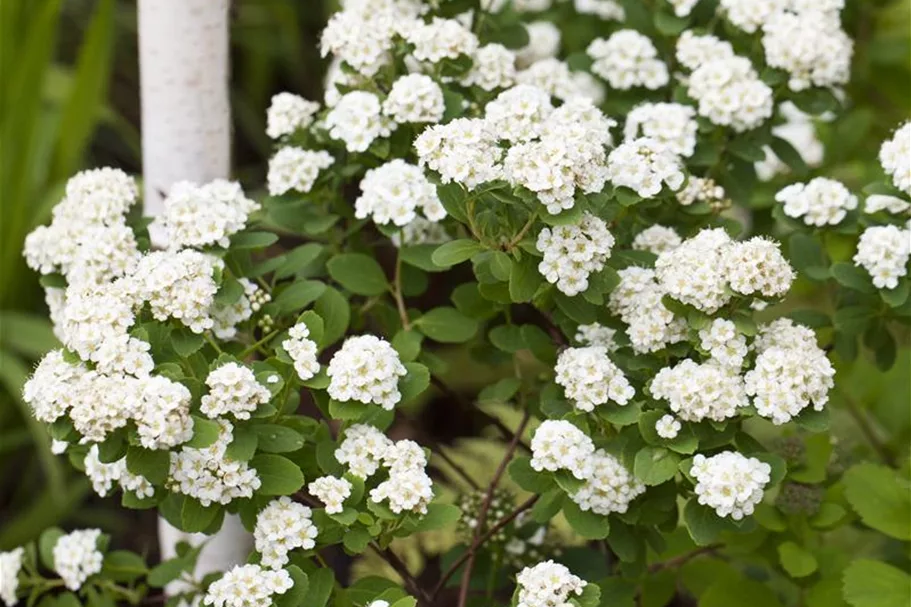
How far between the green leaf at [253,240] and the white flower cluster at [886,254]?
0.81m

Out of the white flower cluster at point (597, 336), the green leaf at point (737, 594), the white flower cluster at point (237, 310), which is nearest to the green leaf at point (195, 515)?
the white flower cluster at point (237, 310)

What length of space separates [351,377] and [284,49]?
114 inches

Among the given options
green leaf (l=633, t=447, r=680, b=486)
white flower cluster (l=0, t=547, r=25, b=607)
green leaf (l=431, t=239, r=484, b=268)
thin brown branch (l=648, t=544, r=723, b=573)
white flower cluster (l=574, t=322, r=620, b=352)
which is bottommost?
thin brown branch (l=648, t=544, r=723, b=573)

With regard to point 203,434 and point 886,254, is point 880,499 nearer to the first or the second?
point 886,254

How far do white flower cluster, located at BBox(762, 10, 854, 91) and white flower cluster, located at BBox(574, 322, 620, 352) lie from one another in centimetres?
55

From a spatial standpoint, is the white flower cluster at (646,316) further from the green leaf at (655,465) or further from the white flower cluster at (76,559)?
the white flower cluster at (76,559)

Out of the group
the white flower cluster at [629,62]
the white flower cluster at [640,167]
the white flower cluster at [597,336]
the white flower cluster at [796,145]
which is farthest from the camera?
the white flower cluster at [796,145]

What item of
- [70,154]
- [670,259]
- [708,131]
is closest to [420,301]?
[70,154]

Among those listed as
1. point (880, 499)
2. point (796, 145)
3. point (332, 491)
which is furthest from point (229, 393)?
point (796, 145)

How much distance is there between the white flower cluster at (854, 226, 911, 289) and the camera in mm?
1629

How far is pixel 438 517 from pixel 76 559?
0.61 meters

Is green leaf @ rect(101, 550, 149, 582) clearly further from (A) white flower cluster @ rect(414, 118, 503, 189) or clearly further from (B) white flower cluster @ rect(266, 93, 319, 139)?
(A) white flower cluster @ rect(414, 118, 503, 189)

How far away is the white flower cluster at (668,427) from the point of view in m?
1.47

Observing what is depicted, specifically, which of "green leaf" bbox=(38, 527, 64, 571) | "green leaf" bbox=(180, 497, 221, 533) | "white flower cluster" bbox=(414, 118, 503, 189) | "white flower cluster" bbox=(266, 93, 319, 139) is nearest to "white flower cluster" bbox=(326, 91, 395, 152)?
"white flower cluster" bbox=(266, 93, 319, 139)
